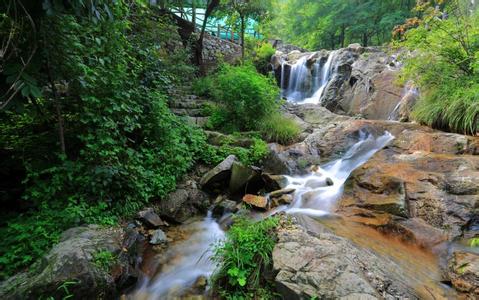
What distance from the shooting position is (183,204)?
4770mm

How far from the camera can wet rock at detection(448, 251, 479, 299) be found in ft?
8.29

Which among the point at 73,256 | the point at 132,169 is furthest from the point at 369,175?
the point at 73,256

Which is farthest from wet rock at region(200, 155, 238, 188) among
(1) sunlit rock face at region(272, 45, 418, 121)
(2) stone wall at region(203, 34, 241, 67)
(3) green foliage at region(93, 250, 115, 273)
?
(2) stone wall at region(203, 34, 241, 67)

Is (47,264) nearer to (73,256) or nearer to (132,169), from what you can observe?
(73,256)

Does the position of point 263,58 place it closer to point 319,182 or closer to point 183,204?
point 319,182

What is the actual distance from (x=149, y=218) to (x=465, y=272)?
13.1 feet

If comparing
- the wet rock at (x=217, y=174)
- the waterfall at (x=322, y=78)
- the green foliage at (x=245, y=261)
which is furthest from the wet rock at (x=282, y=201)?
the waterfall at (x=322, y=78)

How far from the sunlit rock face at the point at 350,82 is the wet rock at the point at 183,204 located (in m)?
6.45

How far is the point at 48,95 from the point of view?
149 inches

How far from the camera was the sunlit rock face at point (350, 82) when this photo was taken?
888 centimetres

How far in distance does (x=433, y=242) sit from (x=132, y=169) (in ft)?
14.0

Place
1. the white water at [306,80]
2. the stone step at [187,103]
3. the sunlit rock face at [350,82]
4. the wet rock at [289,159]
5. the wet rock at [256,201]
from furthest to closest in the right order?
the white water at [306,80]
the sunlit rock face at [350,82]
the stone step at [187,103]
the wet rock at [289,159]
the wet rock at [256,201]

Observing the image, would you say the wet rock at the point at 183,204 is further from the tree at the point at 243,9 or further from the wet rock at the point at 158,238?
the tree at the point at 243,9

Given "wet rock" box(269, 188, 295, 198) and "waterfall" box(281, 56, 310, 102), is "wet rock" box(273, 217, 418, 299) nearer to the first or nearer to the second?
"wet rock" box(269, 188, 295, 198)
